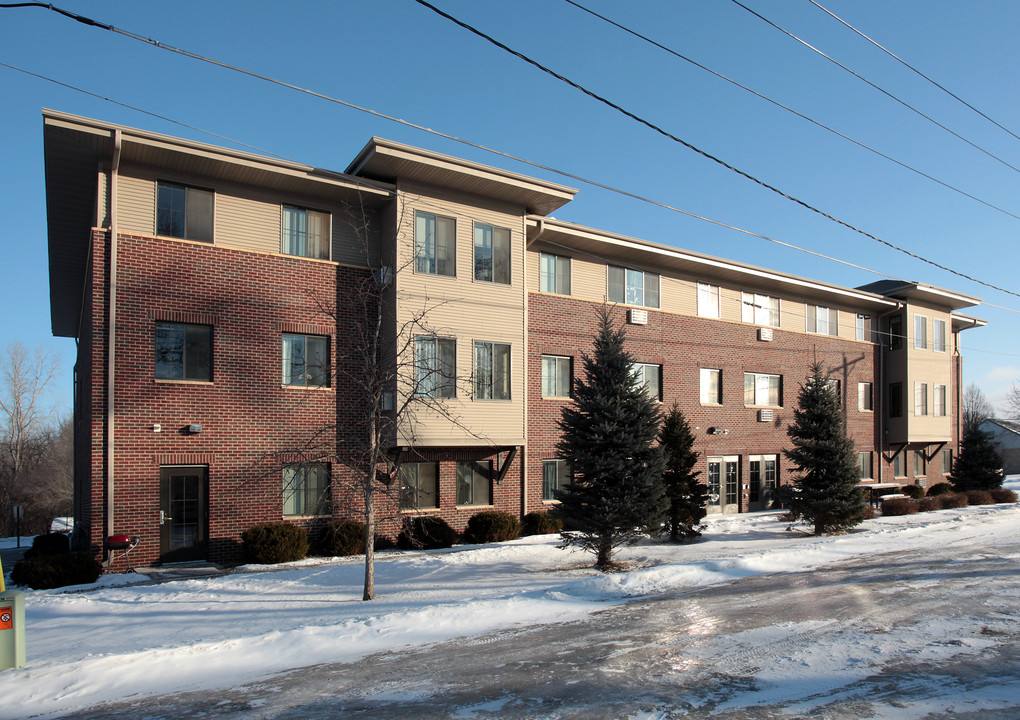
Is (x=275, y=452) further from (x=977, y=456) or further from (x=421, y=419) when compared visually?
(x=977, y=456)

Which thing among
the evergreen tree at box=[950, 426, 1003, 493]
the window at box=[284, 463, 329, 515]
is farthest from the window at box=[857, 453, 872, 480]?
the window at box=[284, 463, 329, 515]

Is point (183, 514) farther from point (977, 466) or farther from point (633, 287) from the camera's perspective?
point (977, 466)

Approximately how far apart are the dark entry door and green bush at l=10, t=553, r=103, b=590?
177 centimetres

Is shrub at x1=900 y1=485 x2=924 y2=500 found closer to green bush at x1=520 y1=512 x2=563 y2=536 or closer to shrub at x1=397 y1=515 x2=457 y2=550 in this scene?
green bush at x1=520 y1=512 x2=563 y2=536

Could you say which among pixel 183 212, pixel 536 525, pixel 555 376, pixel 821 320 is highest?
pixel 183 212

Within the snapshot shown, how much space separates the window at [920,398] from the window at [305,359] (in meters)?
27.7

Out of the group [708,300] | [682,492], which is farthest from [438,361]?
[708,300]

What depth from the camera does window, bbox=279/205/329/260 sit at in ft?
58.3

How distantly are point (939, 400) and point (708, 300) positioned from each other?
16.0 meters

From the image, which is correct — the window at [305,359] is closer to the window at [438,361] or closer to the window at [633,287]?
the window at [438,361]

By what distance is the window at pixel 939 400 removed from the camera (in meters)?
33.8

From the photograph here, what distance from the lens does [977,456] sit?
32.5 metres

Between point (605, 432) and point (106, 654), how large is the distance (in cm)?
916

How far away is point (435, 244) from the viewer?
60.3 ft
